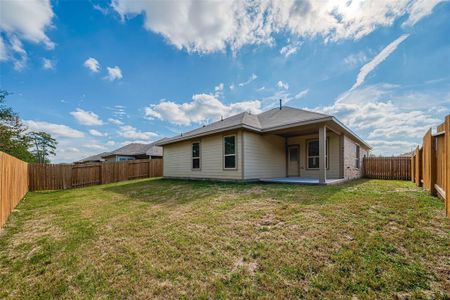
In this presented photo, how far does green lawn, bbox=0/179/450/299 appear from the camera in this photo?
201 centimetres

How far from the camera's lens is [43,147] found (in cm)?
3275

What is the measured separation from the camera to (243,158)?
8883mm

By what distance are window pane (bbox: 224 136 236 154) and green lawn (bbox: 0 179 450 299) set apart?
16.4 feet

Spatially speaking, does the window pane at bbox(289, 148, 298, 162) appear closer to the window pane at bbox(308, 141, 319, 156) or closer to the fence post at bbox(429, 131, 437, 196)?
the window pane at bbox(308, 141, 319, 156)

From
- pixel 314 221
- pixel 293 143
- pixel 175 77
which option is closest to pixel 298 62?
pixel 293 143

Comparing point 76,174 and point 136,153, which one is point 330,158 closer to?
point 76,174

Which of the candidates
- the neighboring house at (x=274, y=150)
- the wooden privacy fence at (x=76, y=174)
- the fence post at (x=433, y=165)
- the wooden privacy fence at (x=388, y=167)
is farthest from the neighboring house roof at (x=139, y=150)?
the fence post at (x=433, y=165)

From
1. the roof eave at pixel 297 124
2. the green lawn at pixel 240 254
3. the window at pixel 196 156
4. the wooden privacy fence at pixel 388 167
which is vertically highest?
the roof eave at pixel 297 124

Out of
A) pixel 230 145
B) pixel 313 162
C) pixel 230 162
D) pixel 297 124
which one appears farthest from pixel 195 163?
pixel 313 162

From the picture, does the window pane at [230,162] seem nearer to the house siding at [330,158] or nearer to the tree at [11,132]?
the house siding at [330,158]

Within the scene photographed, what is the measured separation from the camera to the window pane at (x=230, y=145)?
30.5ft

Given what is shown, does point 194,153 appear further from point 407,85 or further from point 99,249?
point 407,85

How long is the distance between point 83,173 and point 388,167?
2040 centimetres

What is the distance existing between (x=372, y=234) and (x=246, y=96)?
12821mm
